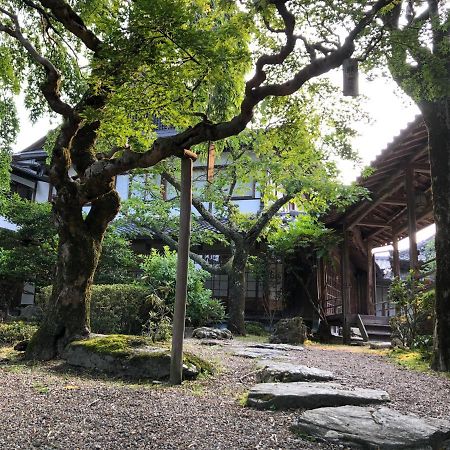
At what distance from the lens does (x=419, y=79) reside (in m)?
6.36

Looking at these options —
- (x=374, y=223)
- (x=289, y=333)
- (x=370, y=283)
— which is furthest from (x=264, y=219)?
(x=370, y=283)

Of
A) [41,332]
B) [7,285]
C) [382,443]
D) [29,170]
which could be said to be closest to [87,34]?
[41,332]

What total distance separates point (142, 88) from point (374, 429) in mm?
4276

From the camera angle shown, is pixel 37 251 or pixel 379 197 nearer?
pixel 379 197

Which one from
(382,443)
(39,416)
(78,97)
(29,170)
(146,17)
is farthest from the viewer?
(29,170)

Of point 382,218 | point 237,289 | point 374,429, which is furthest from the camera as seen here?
point 382,218

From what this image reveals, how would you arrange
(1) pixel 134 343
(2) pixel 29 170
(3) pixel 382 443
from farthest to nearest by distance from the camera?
(2) pixel 29 170 → (1) pixel 134 343 → (3) pixel 382 443

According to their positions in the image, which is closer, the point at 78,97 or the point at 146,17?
the point at 146,17

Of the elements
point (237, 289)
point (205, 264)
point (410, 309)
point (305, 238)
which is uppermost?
point (305, 238)

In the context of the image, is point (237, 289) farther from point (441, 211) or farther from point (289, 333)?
point (441, 211)

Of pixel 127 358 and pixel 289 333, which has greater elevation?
pixel 289 333

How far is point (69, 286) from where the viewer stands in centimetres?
685

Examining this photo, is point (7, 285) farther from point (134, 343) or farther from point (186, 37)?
point (186, 37)

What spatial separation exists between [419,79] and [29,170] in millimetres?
18590
